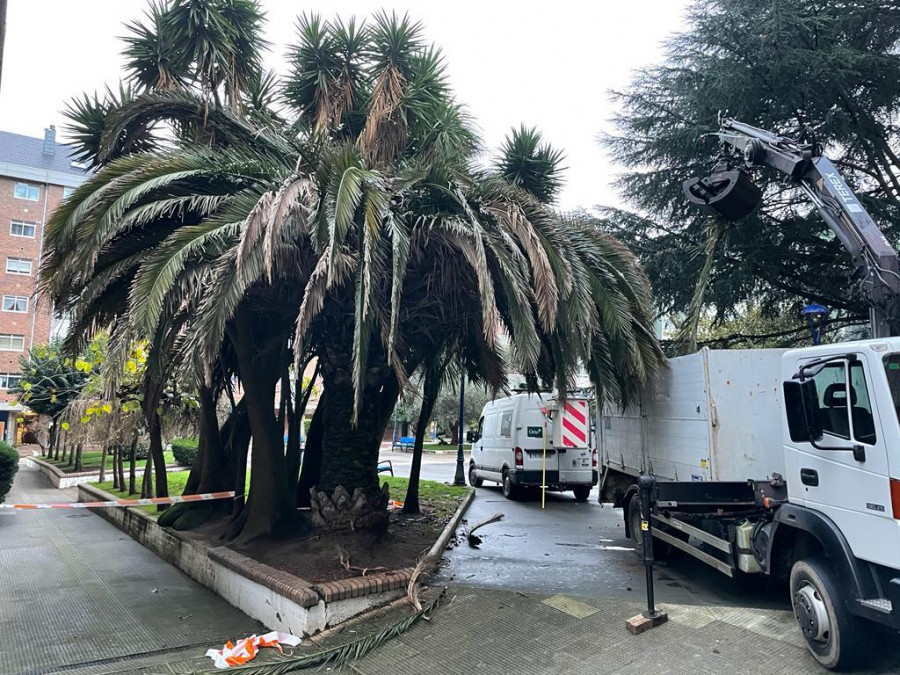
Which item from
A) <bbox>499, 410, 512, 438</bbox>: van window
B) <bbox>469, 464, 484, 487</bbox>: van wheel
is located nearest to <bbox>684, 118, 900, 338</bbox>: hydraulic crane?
<bbox>499, 410, 512, 438</bbox>: van window

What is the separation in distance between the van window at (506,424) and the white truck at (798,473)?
7123 millimetres

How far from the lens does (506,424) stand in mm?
15492

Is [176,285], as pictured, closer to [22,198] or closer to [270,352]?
[270,352]

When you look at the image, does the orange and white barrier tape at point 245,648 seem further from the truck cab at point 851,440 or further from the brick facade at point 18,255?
the brick facade at point 18,255

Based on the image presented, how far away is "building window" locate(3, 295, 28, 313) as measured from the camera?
42.2 m

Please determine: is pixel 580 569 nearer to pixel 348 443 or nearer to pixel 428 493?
pixel 348 443

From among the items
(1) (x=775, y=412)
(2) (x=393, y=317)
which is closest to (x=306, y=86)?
(2) (x=393, y=317)

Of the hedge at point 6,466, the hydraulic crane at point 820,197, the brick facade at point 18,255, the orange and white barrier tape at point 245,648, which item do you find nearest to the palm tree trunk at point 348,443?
Result: the orange and white barrier tape at point 245,648

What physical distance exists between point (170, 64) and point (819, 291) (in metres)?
12.7

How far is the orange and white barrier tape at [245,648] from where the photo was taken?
534 centimetres

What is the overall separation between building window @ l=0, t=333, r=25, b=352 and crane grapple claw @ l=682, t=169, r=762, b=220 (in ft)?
157

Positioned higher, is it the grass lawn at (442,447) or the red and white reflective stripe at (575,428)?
the red and white reflective stripe at (575,428)

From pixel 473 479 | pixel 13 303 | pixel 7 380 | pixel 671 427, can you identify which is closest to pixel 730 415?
pixel 671 427

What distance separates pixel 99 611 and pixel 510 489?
386 inches
